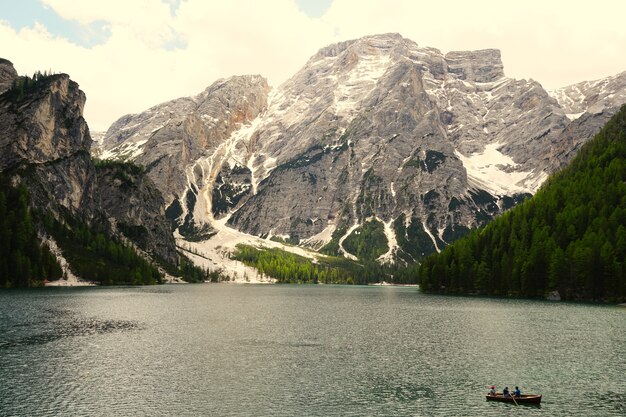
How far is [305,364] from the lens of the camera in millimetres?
67750

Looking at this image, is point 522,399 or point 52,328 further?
point 52,328

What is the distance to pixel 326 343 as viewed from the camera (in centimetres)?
8444

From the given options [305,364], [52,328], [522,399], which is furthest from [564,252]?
[52,328]

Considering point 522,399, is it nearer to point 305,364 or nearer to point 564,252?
point 305,364

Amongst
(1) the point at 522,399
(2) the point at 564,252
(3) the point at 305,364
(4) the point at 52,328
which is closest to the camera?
(1) the point at 522,399

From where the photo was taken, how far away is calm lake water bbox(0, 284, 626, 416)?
49875 mm

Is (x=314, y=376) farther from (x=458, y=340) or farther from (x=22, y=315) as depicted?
(x=22, y=315)

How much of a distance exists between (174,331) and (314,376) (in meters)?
43.6

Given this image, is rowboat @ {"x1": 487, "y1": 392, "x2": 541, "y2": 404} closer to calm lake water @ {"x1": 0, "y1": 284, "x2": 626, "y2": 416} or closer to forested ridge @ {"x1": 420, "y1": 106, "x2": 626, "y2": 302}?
calm lake water @ {"x1": 0, "y1": 284, "x2": 626, "y2": 416}

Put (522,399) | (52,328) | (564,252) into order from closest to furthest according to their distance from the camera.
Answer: (522,399)
(52,328)
(564,252)

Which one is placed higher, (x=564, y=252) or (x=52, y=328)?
Result: (x=564, y=252)

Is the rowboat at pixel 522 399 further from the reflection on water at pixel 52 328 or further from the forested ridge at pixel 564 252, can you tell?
the forested ridge at pixel 564 252

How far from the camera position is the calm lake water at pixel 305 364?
164 feet

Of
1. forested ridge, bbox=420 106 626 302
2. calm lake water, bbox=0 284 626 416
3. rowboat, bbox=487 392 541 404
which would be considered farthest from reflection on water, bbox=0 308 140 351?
forested ridge, bbox=420 106 626 302
